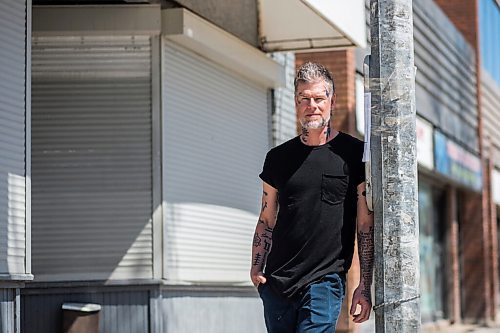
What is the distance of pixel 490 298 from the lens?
24375mm

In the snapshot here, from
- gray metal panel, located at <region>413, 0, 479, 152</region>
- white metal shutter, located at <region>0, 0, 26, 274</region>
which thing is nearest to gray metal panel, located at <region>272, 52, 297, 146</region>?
white metal shutter, located at <region>0, 0, 26, 274</region>

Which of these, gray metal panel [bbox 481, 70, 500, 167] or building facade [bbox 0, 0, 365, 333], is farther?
gray metal panel [bbox 481, 70, 500, 167]

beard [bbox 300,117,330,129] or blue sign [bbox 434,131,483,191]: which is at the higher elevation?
blue sign [bbox 434,131,483,191]

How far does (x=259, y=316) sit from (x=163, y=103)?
2886 mm

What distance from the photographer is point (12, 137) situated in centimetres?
760

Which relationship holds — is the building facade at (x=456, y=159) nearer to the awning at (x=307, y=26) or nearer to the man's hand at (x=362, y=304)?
the awning at (x=307, y=26)

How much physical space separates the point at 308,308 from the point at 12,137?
338 cm

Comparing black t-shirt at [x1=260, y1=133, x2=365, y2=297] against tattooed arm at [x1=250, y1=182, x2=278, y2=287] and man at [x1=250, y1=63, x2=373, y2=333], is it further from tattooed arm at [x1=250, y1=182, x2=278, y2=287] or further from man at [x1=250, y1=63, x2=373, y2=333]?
tattooed arm at [x1=250, y1=182, x2=278, y2=287]

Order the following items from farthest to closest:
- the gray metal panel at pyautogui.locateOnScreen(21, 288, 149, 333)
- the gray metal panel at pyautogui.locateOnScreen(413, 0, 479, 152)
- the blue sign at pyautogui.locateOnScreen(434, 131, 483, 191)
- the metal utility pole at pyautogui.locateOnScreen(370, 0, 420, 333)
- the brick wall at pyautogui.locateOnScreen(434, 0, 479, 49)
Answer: the brick wall at pyautogui.locateOnScreen(434, 0, 479, 49)
the blue sign at pyautogui.locateOnScreen(434, 131, 483, 191)
the gray metal panel at pyautogui.locateOnScreen(413, 0, 479, 152)
the gray metal panel at pyautogui.locateOnScreen(21, 288, 149, 333)
the metal utility pole at pyautogui.locateOnScreen(370, 0, 420, 333)

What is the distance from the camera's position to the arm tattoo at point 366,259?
487 cm

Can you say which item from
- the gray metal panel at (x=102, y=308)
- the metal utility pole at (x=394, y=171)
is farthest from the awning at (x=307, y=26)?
the metal utility pole at (x=394, y=171)

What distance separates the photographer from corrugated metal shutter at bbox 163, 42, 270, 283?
10.1 m

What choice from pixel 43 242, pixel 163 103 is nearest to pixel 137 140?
pixel 163 103

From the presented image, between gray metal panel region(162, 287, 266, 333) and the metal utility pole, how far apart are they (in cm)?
547
